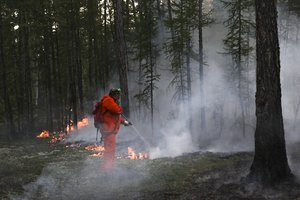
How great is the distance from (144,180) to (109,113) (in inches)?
83.2

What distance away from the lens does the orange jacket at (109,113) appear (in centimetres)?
1019

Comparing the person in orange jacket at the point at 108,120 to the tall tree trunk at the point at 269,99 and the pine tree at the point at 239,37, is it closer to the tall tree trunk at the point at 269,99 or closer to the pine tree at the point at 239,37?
the tall tree trunk at the point at 269,99

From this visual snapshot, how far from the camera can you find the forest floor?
798 centimetres

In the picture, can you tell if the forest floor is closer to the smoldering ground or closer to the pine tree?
the smoldering ground

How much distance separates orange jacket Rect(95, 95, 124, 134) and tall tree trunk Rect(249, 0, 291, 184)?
155 inches

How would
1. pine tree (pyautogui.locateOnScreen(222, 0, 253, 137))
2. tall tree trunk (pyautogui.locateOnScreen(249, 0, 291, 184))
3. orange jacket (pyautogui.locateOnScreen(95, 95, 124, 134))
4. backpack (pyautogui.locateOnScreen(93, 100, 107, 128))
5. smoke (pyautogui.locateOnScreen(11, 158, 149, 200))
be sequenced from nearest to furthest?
tall tree trunk (pyautogui.locateOnScreen(249, 0, 291, 184)) → smoke (pyautogui.locateOnScreen(11, 158, 149, 200)) → orange jacket (pyautogui.locateOnScreen(95, 95, 124, 134)) → backpack (pyautogui.locateOnScreen(93, 100, 107, 128)) → pine tree (pyautogui.locateOnScreen(222, 0, 253, 137))

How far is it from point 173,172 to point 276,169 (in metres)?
3.34

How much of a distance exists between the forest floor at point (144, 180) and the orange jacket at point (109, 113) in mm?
1248

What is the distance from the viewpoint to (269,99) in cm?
800

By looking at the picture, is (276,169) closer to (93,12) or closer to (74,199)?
(74,199)

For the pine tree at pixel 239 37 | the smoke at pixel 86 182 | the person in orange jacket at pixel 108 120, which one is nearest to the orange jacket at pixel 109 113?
the person in orange jacket at pixel 108 120

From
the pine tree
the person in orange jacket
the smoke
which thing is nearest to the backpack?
the person in orange jacket

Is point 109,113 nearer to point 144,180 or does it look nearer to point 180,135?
point 144,180

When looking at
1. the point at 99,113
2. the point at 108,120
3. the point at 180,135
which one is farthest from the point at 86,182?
the point at 180,135
